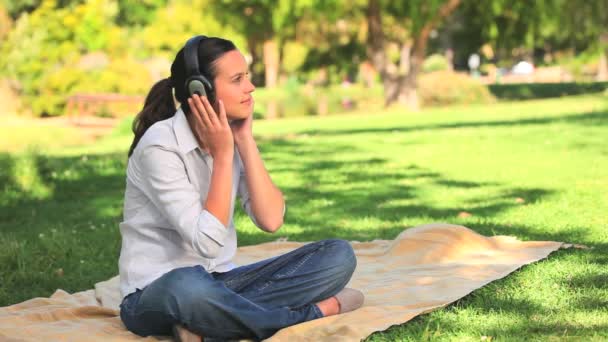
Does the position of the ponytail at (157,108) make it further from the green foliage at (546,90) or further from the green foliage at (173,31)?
the green foliage at (173,31)

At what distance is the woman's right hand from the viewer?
3754 mm

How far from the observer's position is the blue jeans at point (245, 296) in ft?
12.5

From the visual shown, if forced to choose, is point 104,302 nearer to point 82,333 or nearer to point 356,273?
point 82,333

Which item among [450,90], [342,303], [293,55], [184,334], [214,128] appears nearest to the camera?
[214,128]

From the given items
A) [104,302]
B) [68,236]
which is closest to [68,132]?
[68,236]

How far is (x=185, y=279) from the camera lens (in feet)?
12.4

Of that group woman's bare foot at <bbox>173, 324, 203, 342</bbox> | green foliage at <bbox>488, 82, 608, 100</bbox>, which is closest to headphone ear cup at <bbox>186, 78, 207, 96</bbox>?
woman's bare foot at <bbox>173, 324, 203, 342</bbox>

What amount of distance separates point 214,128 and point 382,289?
1.50 meters

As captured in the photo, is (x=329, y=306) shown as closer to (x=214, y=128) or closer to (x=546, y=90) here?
(x=214, y=128)

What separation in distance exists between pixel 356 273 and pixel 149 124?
176 cm

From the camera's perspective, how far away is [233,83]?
388 centimetres

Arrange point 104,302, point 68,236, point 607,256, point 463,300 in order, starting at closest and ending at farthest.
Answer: point 463,300 → point 104,302 → point 607,256 → point 68,236

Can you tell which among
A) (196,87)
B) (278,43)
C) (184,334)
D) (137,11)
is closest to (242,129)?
(196,87)

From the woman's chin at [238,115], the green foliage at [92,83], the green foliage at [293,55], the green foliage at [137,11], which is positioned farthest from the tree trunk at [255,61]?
the woman's chin at [238,115]
